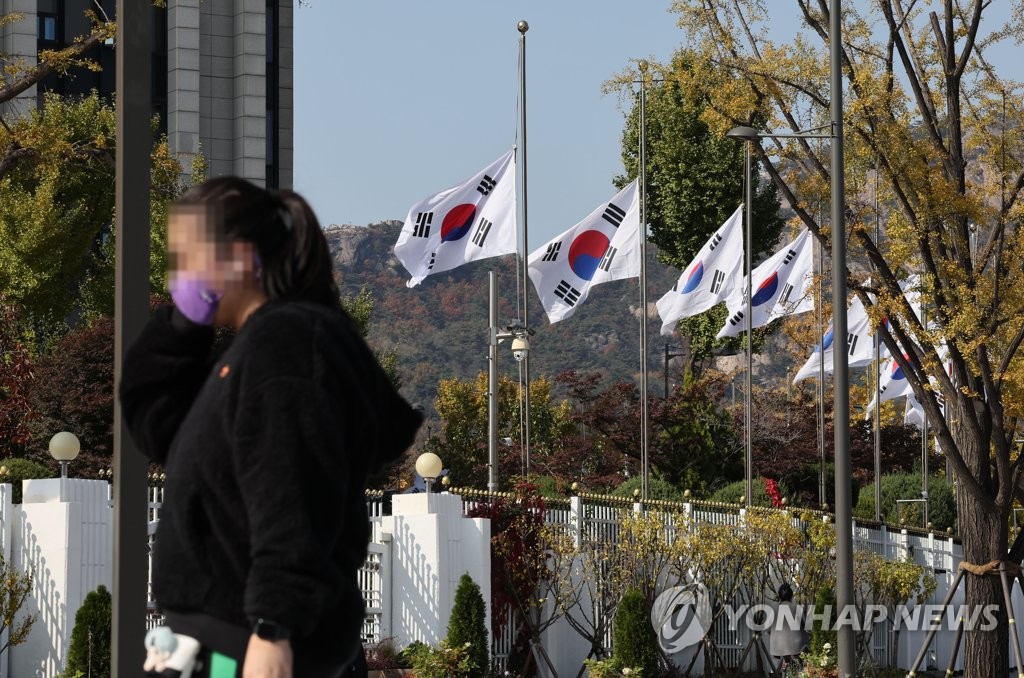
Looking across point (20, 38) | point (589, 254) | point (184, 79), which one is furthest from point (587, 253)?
point (20, 38)

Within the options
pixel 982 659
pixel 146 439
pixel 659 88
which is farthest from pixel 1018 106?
pixel 659 88

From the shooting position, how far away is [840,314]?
16.6 meters

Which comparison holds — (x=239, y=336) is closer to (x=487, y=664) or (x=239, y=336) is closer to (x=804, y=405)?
(x=487, y=664)

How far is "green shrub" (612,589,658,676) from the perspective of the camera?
18.6 metres

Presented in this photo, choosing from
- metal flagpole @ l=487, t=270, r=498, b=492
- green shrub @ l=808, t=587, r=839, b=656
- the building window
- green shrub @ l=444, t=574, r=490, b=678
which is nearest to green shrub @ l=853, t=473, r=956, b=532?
green shrub @ l=808, t=587, r=839, b=656

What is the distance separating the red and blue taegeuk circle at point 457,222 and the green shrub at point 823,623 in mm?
7976

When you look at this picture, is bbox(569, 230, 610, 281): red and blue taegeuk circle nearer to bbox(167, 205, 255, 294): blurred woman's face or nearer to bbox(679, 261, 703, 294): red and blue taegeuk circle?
bbox(679, 261, 703, 294): red and blue taegeuk circle

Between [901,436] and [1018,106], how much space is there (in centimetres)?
3568

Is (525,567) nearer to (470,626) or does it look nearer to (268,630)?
(470,626)

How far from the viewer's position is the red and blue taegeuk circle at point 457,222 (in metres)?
24.2

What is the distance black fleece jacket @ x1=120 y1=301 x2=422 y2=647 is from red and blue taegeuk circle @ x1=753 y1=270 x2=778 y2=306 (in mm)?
30226

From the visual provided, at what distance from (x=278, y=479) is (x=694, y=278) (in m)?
27.8

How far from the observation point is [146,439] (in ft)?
10.7
